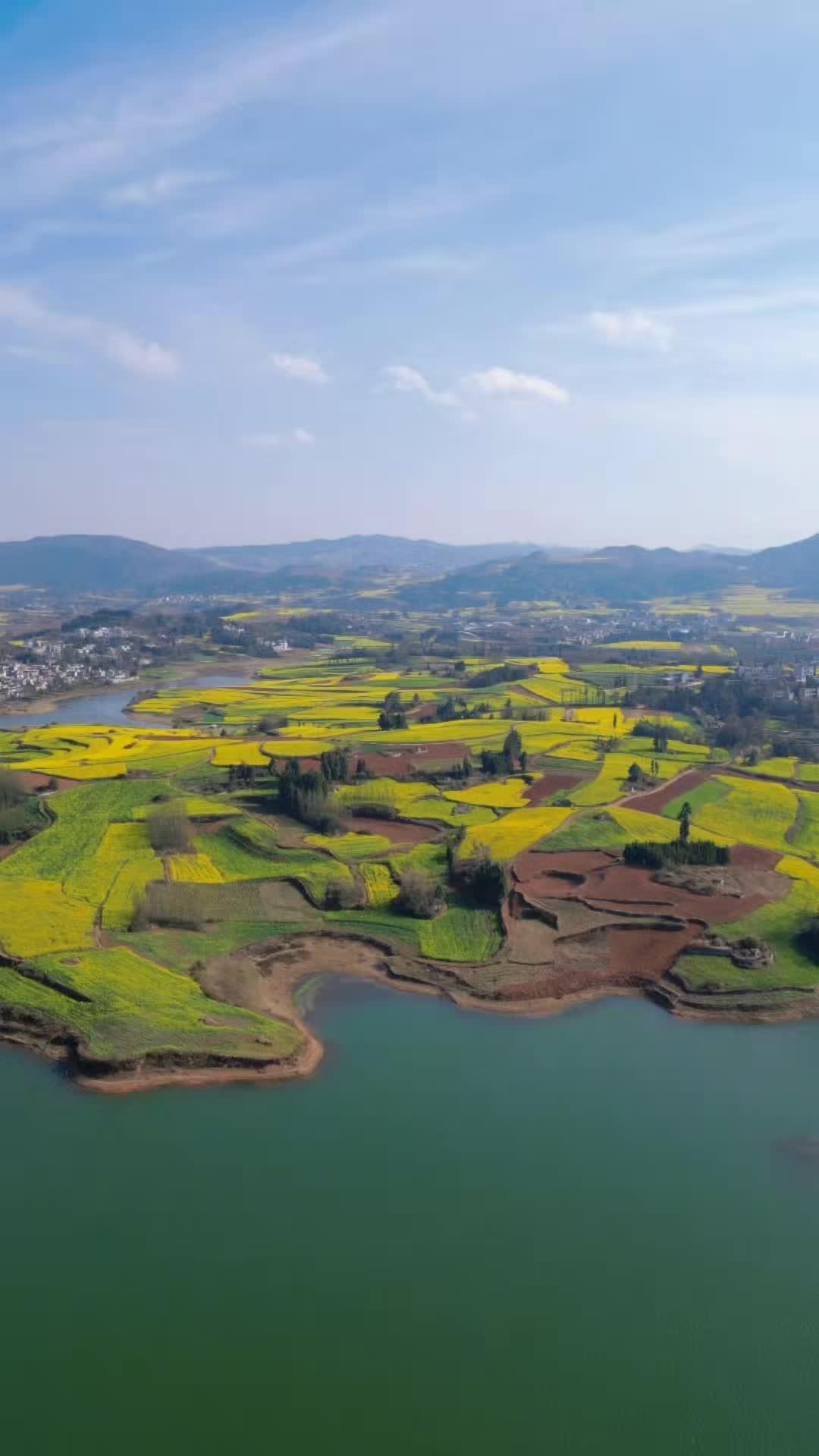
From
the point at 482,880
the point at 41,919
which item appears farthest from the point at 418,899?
the point at 41,919

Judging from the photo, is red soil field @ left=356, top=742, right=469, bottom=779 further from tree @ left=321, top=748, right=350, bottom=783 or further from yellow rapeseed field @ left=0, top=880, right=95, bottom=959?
yellow rapeseed field @ left=0, top=880, right=95, bottom=959

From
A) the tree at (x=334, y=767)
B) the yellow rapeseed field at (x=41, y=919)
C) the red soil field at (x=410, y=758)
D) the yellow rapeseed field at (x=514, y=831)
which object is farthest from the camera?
the red soil field at (x=410, y=758)

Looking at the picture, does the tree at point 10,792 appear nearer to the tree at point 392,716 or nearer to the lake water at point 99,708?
the tree at point 392,716

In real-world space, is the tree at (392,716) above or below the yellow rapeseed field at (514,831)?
above

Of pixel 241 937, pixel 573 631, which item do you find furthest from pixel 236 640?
pixel 241 937

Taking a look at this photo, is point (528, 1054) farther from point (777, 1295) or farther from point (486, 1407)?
point (486, 1407)

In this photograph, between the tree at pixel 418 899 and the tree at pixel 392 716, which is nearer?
the tree at pixel 418 899

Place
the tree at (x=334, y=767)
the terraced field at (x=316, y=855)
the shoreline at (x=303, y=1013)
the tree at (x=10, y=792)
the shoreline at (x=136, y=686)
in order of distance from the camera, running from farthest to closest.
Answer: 1. the shoreline at (x=136, y=686)
2. the tree at (x=334, y=767)
3. the tree at (x=10, y=792)
4. the terraced field at (x=316, y=855)
5. the shoreline at (x=303, y=1013)

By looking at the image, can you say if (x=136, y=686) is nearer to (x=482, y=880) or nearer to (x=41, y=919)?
(x=41, y=919)

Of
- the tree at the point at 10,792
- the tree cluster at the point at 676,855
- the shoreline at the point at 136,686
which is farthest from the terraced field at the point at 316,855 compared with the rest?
the shoreline at the point at 136,686
